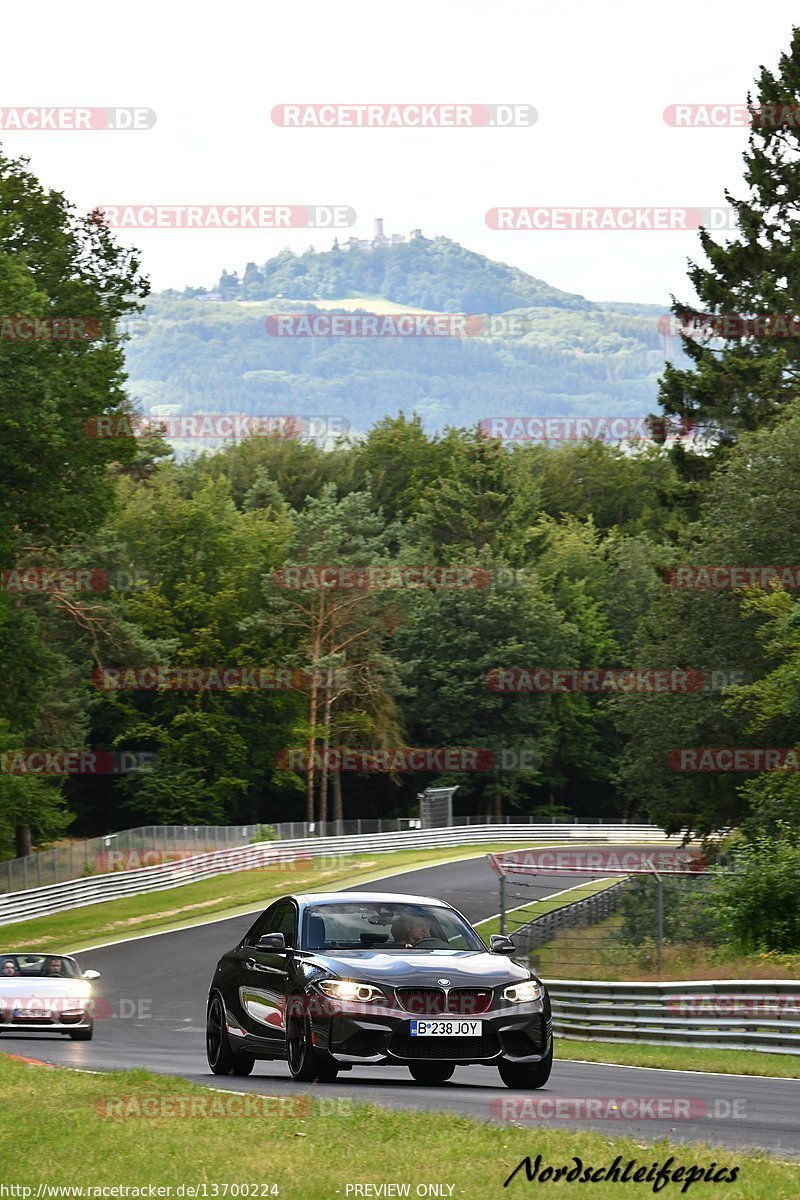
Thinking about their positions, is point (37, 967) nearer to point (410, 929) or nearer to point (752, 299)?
point (410, 929)

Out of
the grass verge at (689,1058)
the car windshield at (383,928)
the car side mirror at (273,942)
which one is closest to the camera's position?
the car side mirror at (273,942)

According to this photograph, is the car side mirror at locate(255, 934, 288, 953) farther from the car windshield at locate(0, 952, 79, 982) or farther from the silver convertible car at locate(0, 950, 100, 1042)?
the car windshield at locate(0, 952, 79, 982)

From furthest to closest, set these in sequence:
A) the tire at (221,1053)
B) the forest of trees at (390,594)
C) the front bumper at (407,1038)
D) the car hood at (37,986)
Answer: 1. the forest of trees at (390,594)
2. the car hood at (37,986)
3. the tire at (221,1053)
4. the front bumper at (407,1038)

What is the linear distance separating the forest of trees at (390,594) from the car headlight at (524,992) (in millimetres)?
16023

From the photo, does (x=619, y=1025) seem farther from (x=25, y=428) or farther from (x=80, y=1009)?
(x=25, y=428)

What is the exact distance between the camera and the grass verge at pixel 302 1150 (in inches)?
326

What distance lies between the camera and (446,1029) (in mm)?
12633

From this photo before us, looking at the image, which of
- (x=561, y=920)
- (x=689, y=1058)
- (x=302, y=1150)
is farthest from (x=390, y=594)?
(x=302, y=1150)

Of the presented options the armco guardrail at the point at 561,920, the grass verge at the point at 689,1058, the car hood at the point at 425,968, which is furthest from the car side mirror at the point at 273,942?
the armco guardrail at the point at 561,920

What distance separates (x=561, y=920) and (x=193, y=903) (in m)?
25.8

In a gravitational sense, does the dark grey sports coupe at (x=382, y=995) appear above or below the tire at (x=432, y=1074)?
above

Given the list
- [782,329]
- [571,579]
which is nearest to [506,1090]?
[782,329]

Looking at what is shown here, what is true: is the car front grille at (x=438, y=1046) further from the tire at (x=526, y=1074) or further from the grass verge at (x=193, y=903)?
the grass verge at (x=193, y=903)

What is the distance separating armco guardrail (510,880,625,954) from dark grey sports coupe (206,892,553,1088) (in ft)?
38.8
